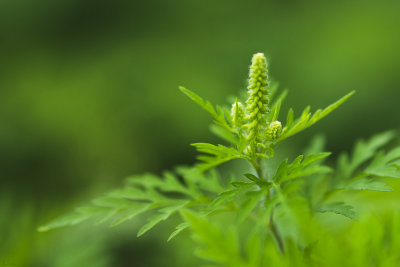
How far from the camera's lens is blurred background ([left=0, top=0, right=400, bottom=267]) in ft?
14.5

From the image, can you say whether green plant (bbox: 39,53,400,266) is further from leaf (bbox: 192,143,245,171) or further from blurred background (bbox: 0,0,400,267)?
blurred background (bbox: 0,0,400,267)

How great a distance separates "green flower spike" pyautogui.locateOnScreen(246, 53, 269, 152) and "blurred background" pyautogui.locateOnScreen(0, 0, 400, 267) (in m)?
2.06

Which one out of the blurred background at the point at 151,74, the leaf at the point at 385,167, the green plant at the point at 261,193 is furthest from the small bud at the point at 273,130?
the blurred background at the point at 151,74

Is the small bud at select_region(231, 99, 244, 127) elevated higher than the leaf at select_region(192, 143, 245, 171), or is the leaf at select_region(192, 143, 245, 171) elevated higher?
the small bud at select_region(231, 99, 244, 127)

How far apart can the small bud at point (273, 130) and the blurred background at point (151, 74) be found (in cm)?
208

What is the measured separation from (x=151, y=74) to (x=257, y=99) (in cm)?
488

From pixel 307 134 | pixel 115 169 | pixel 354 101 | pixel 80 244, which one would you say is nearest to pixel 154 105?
pixel 115 169

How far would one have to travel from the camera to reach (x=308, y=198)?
4.71 ft

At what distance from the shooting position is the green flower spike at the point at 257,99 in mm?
1160

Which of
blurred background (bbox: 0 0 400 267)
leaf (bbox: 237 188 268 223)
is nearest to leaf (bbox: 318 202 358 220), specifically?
leaf (bbox: 237 188 268 223)

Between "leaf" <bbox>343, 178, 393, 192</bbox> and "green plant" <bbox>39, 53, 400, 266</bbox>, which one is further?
"leaf" <bbox>343, 178, 393, 192</bbox>

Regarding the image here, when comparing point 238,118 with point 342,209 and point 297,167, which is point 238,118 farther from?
point 342,209

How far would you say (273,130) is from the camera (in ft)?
4.14

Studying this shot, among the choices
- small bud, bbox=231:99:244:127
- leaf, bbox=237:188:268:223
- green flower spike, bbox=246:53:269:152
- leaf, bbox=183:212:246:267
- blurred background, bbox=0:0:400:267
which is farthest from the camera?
blurred background, bbox=0:0:400:267
